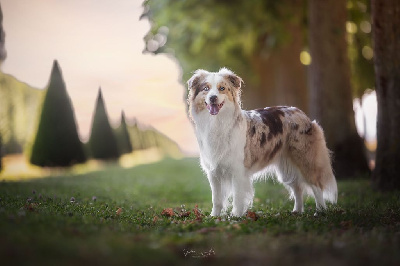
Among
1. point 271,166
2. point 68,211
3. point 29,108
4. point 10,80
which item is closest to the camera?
point 68,211

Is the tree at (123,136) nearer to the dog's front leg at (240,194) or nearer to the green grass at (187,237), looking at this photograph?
the green grass at (187,237)

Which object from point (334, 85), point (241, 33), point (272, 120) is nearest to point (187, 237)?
point (272, 120)

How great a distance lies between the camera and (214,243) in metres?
4.54

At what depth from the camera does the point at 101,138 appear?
2439 centimetres

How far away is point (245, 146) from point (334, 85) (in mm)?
6048

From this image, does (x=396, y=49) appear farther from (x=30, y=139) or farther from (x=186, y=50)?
(x=30, y=139)

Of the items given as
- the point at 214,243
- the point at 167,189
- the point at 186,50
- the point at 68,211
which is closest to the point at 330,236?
the point at 214,243

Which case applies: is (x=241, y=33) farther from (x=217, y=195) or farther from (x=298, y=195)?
(x=217, y=195)

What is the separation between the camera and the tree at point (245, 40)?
14.5 m

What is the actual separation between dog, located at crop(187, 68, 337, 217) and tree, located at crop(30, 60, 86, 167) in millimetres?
12193

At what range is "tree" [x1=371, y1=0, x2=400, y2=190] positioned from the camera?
29.2 ft

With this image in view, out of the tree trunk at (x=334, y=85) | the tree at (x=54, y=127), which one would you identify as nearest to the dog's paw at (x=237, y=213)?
the tree trunk at (x=334, y=85)

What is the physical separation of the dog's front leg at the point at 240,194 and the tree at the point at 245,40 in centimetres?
808

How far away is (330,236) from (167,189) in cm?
807
